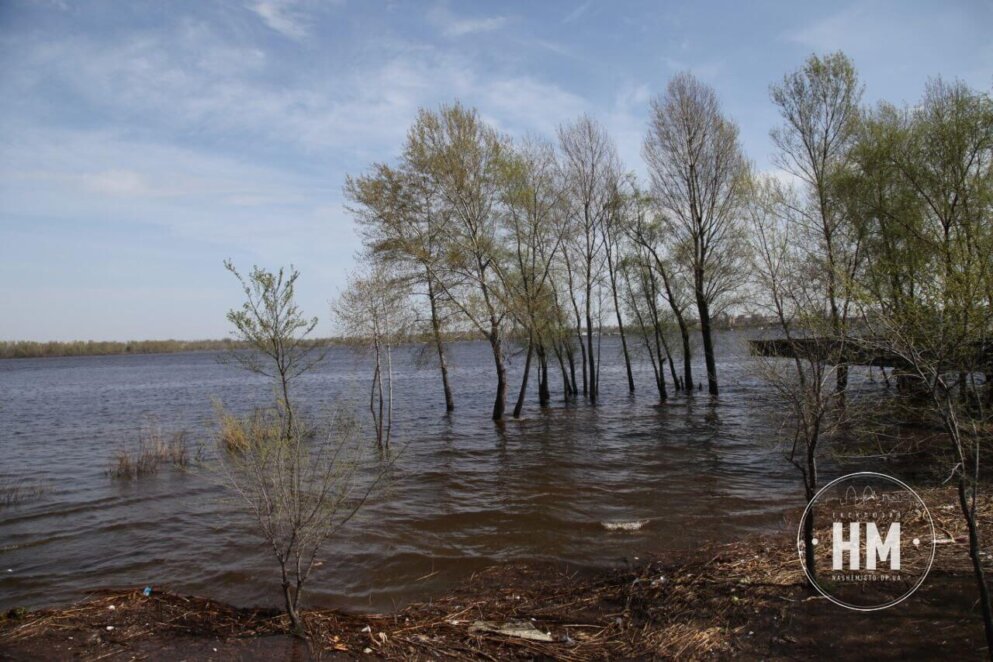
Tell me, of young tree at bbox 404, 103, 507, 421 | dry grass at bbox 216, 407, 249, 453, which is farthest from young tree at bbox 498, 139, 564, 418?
dry grass at bbox 216, 407, 249, 453

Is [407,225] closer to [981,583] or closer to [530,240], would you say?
[530,240]

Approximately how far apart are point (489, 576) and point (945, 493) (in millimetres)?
7667

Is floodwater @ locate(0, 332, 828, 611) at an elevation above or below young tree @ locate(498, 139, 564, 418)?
below

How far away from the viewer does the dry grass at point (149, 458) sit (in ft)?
48.2

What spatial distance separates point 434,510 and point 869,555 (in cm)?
737

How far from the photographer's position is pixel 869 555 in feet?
20.2

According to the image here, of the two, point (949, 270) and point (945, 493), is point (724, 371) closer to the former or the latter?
point (945, 493)

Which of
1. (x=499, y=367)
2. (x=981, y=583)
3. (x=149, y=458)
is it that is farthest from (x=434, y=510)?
(x=499, y=367)

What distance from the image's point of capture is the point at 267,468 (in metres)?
5.91

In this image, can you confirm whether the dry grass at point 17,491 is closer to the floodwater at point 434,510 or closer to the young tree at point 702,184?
the floodwater at point 434,510

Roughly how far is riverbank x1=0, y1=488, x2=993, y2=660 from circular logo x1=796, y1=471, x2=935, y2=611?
0.14m

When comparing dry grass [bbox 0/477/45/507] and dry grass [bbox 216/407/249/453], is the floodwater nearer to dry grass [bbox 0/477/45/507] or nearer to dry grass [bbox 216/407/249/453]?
dry grass [bbox 0/477/45/507]

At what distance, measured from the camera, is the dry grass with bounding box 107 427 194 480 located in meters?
14.7

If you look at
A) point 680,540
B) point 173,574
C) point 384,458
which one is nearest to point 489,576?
point 680,540
